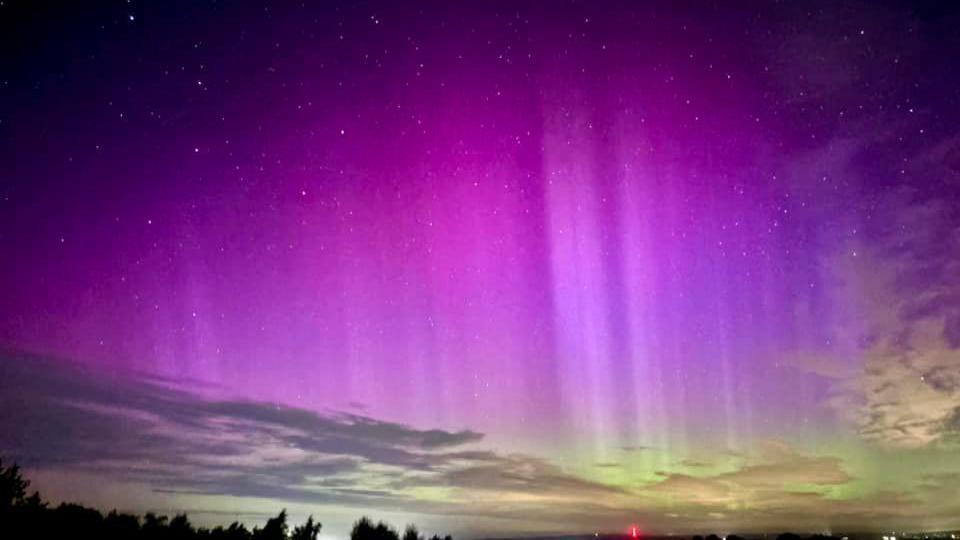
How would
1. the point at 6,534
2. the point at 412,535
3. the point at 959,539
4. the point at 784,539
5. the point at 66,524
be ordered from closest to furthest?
the point at 6,534 < the point at 66,524 < the point at 412,535 < the point at 784,539 < the point at 959,539

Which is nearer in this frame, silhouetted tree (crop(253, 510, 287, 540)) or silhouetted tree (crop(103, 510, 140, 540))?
silhouetted tree (crop(103, 510, 140, 540))

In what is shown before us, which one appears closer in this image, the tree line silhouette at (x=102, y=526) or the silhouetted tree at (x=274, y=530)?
the tree line silhouette at (x=102, y=526)

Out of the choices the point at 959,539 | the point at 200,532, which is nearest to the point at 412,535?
the point at 200,532

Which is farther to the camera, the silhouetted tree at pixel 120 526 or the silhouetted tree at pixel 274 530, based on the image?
the silhouetted tree at pixel 274 530

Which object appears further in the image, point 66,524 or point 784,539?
point 784,539

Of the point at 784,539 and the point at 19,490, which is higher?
the point at 19,490

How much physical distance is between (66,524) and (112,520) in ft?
8.15

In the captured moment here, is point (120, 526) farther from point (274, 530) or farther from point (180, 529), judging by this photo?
point (274, 530)

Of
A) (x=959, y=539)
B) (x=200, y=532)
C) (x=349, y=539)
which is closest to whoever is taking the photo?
(x=200, y=532)

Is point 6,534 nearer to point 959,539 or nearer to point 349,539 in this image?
point 349,539

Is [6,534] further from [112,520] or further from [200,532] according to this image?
[200,532]

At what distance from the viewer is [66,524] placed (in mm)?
23688

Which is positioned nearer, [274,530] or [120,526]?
[120,526]

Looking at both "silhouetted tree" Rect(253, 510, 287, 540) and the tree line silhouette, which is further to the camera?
"silhouetted tree" Rect(253, 510, 287, 540)
